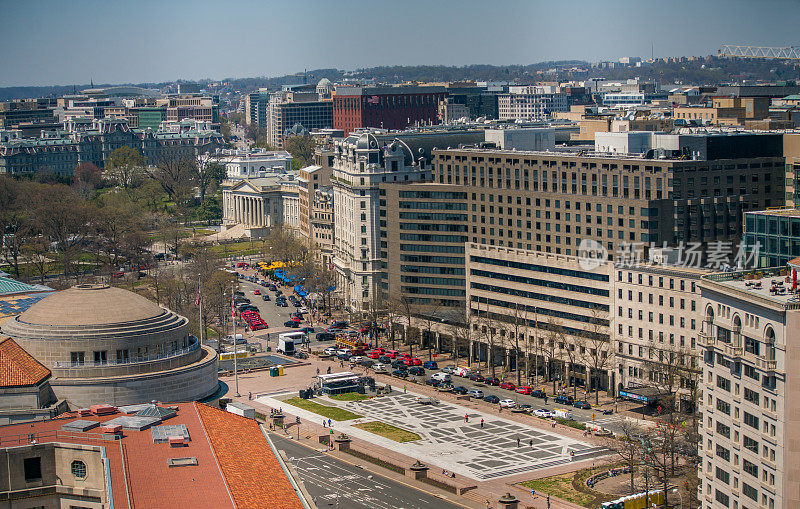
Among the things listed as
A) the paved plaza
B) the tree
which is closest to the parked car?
the tree

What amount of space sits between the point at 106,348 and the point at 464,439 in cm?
4432

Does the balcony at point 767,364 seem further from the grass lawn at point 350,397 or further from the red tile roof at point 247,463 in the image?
the grass lawn at point 350,397

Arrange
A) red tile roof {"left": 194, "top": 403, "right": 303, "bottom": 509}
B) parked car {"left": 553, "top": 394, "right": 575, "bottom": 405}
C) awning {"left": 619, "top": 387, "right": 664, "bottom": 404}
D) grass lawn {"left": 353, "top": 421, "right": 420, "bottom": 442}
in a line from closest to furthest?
red tile roof {"left": 194, "top": 403, "right": 303, "bottom": 509}, grass lawn {"left": 353, "top": 421, "right": 420, "bottom": 442}, awning {"left": 619, "top": 387, "right": 664, "bottom": 404}, parked car {"left": 553, "top": 394, "right": 575, "bottom": 405}

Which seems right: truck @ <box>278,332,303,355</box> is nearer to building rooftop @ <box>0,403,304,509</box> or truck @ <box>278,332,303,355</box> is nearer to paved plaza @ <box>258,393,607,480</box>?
paved plaza @ <box>258,393,607,480</box>

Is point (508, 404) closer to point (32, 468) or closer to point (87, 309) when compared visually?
point (87, 309)

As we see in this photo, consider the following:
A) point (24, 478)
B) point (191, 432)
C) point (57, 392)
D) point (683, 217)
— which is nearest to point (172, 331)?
point (57, 392)

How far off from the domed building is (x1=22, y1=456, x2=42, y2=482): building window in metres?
30.5

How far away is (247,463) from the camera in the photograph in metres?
87.5

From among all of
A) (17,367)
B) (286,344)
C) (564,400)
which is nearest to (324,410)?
(564,400)

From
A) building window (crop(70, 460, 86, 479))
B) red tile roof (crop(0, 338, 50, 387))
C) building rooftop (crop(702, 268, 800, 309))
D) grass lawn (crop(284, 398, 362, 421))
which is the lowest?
grass lawn (crop(284, 398, 362, 421))

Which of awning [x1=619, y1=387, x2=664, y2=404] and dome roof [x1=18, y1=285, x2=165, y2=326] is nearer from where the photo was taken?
dome roof [x1=18, y1=285, x2=165, y2=326]

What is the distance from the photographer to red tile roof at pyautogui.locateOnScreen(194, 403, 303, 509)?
Result: 79.2 m

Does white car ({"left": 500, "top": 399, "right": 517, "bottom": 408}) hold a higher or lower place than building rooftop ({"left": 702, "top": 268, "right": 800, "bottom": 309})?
lower

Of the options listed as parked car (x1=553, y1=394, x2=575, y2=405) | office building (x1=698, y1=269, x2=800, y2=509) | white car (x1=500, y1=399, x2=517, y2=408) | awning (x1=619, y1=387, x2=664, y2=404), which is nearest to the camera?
office building (x1=698, y1=269, x2=800, y2=509)
